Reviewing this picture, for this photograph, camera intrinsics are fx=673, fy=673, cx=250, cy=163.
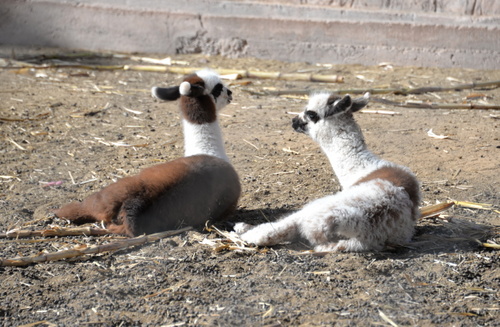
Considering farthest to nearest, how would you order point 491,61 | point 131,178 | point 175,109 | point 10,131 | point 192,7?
point 192,7 < point 491,61 < point 175,109 < point 10,131 < point 131,178

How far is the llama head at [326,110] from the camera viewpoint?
500 cm

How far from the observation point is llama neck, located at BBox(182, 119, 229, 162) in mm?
5266

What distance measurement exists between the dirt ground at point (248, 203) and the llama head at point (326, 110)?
2.28 ft

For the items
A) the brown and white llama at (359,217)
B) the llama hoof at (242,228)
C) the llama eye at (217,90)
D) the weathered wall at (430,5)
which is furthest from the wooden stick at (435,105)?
the llama hoof at (242,228)

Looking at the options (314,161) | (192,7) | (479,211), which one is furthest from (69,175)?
(192,7)

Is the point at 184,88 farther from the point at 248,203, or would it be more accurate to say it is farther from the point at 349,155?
the point at 349,155

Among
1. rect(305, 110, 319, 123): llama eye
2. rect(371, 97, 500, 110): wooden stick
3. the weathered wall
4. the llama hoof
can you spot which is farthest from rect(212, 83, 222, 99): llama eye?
the weathered wall

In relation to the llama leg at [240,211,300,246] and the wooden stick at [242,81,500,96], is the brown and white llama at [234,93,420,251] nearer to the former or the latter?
the llama leg at [240,211,300,246]

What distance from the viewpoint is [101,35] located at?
11023 millimetres

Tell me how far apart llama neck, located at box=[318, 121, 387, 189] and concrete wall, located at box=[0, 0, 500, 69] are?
5371mm

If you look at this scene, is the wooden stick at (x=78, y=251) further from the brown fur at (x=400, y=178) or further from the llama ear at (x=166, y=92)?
the brown fur at (x=400, y=178)

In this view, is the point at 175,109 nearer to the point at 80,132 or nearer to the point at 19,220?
the point at 80,132

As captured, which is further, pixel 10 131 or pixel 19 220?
pixel 10 131

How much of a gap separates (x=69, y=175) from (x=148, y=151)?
935mm
